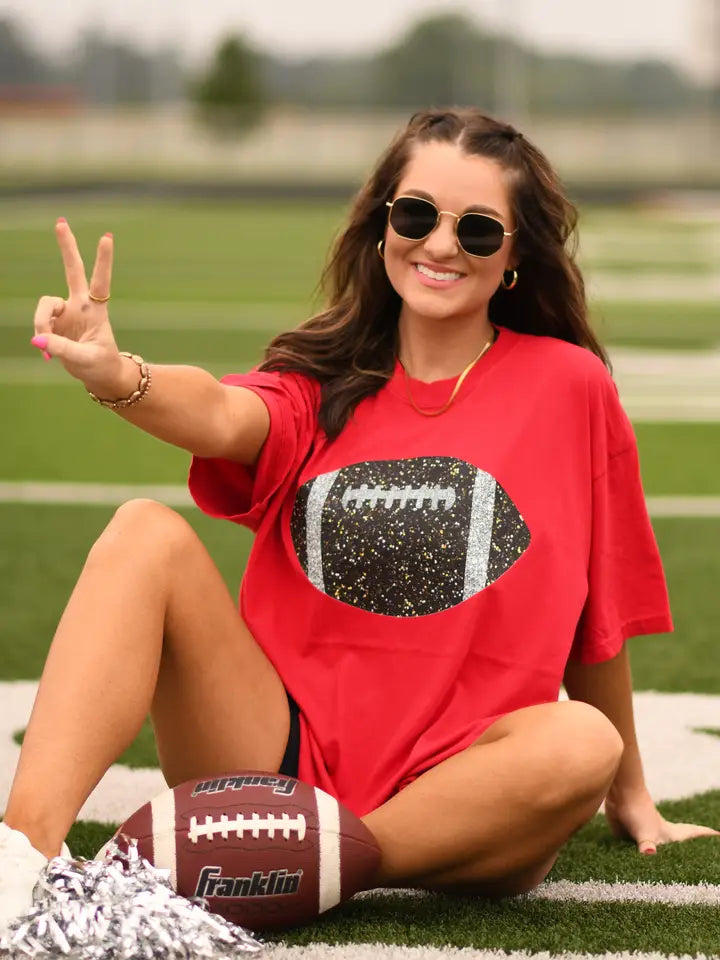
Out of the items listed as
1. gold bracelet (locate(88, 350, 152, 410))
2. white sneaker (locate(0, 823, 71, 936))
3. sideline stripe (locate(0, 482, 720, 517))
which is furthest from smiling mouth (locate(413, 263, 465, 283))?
sideline stripe (locate(0, 482, 720, 517))

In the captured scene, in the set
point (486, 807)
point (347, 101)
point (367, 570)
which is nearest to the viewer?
point (486, 807)

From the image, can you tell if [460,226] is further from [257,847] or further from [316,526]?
[257,847]

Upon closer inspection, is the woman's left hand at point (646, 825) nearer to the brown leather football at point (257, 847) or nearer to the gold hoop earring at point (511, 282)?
the brown leather football at point (257, 847)

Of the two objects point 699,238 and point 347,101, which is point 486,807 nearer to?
point 699,238

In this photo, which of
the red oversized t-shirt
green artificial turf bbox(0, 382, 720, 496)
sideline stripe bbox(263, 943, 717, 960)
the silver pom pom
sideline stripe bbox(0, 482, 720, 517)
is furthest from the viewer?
green artificial turf bbox(0, 382, 720, 496)

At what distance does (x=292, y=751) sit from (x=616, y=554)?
0.65m

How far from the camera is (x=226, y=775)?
2.65 m

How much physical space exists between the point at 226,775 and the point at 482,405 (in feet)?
2.51

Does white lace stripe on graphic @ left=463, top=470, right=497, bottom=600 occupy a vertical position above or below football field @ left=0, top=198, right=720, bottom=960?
above

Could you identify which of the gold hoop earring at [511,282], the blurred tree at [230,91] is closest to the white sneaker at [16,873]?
the gold hoop earring at [511,282]

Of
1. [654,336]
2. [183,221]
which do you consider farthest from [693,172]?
[654,336]

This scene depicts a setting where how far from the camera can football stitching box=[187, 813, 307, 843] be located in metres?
2.52

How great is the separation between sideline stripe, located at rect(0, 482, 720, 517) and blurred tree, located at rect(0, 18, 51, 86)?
86.1m

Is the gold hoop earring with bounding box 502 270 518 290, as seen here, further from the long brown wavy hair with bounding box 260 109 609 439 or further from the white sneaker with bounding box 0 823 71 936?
the white sneaker with bounding box 0 823 71 936
